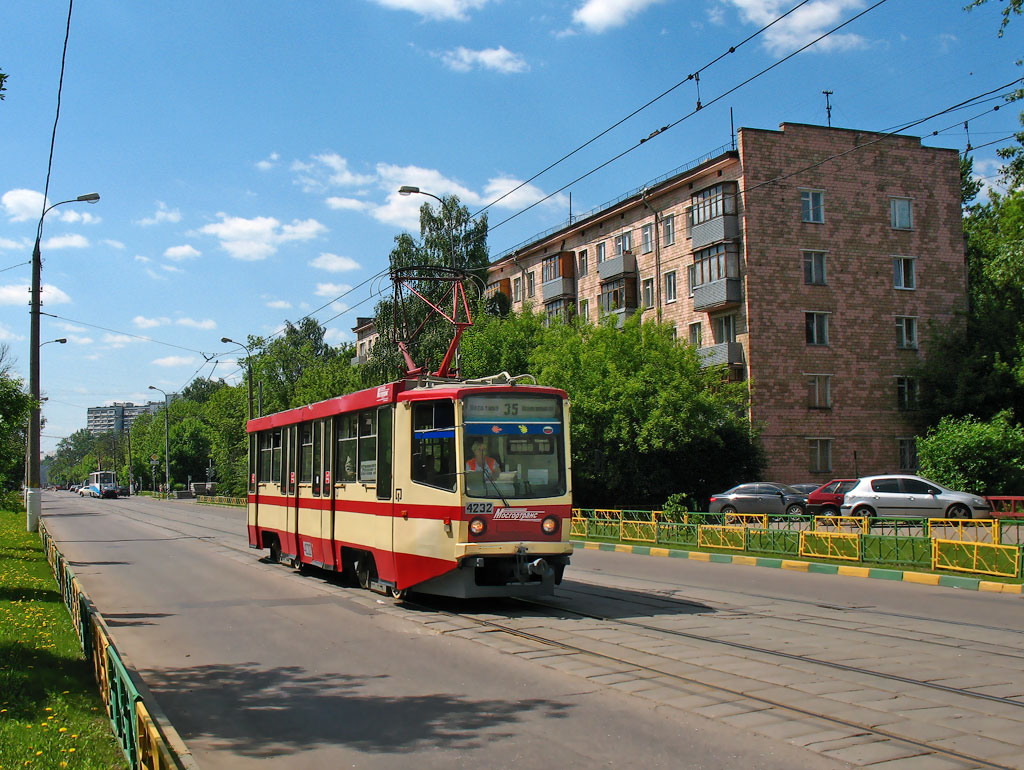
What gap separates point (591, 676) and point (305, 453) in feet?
31.6

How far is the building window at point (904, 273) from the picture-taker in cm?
4244

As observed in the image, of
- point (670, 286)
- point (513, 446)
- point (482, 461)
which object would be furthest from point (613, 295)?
point (482, 461)

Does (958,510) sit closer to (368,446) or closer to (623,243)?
(368,446)

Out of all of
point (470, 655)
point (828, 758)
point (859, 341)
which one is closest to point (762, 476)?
point (859, 341)

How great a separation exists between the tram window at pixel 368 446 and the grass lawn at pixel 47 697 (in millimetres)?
4183

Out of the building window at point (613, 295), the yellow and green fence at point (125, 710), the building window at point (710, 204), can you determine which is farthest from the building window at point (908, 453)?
the yellow and green fence at point (125, 710)

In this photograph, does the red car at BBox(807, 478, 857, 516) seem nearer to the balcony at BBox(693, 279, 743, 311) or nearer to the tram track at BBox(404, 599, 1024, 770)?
the balcony at BBox(693, 279, 743, 311)

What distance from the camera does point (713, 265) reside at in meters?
40.6

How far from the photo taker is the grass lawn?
5.61 metres

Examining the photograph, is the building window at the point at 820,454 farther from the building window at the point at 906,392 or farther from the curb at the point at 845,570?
the curb at the point at 845,570

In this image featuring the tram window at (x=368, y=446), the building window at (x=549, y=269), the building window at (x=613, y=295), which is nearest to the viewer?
the tram window at (x=368, y=446)

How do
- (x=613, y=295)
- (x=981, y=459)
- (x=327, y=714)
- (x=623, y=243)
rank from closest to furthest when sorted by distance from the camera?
(x=327, y=714)
(x=981, y=459)
(x=613, y=295)
(x=623, y=243)

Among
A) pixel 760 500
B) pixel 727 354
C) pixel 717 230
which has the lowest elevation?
pixel 760 500

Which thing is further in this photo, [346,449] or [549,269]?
[549,269]
